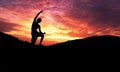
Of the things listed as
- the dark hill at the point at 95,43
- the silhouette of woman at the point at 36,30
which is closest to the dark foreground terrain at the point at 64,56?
the dark hill at the point at 95,43

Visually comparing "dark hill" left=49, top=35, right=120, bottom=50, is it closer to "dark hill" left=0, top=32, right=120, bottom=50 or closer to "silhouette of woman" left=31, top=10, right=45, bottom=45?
"dark hill" left=0, top=32, right=120, bottom=50

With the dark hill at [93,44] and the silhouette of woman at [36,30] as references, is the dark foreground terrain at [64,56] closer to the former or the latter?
the dark hill at [93,44]

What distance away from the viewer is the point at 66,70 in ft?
36.2

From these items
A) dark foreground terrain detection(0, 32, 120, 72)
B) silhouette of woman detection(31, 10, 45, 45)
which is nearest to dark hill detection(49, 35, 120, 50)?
dark foreground terrain detection(0, 32, 120, 72)

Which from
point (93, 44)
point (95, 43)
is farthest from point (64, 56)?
point (95, 43)

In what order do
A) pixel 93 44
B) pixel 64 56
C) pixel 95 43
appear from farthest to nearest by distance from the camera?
pixel 95 43, pixel 93 44, pixel 64 56

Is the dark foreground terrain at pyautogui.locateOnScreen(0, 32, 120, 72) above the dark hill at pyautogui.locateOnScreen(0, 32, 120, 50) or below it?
below

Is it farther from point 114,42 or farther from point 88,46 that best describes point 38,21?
point 114,42

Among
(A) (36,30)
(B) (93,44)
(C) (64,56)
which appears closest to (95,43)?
(B) (93,44)

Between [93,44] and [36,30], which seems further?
[36,30]

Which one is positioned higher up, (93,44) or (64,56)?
(93,44)

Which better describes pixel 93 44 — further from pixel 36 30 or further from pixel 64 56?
pixel 36 30

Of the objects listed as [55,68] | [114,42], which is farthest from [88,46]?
[55,68]

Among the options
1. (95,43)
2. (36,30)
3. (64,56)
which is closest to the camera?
(64,56)
